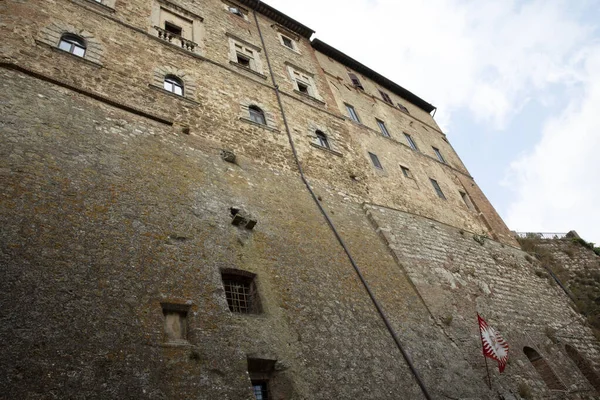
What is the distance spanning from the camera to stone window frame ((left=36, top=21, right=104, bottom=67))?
22.3ft

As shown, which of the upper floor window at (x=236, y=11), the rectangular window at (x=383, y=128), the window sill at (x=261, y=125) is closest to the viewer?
the window sill at (x=261, y=125)

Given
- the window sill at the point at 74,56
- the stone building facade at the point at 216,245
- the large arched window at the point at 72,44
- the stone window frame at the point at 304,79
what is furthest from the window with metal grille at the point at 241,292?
the stone window frame at the point at 304,79

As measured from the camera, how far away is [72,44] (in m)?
7.25

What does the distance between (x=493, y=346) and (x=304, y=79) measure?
10.1m

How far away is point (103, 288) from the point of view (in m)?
3.86

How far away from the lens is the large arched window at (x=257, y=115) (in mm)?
9191

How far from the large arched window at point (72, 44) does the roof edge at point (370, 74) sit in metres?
11.1

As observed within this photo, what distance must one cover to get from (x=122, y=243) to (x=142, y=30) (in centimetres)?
679

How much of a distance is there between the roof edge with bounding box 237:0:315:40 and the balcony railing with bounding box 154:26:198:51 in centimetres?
591

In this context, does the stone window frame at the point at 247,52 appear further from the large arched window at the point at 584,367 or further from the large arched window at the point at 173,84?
the large arched window at the point at 584,367

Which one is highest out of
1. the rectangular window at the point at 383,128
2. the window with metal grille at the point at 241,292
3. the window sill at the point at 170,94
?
the rectangular window at the point at 383,128

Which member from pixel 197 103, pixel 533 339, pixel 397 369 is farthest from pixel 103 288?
pixel 533 339

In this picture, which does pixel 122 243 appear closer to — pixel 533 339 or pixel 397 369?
pixel 397 369

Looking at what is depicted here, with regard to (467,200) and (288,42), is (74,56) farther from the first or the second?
(467,200)
